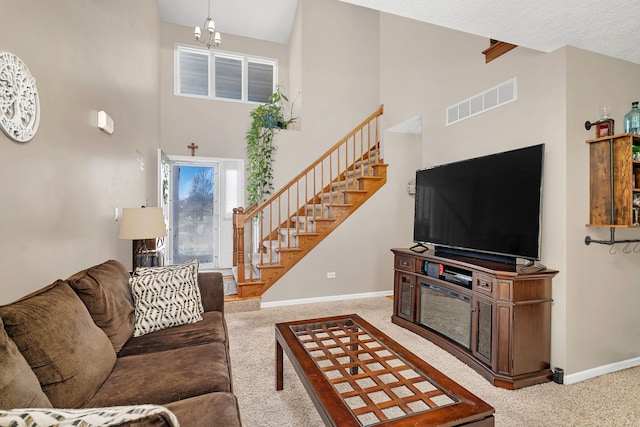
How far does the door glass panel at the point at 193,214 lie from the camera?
19.3ft

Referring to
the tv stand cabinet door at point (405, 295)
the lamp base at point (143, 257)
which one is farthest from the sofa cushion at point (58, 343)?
the tv stand cabinet door at point (405, 295)

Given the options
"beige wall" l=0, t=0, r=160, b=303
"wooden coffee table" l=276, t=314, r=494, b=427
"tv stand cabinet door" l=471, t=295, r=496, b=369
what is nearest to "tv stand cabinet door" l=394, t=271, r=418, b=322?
"tv stand cabinet door" l=471, t=295, r=496, b=369

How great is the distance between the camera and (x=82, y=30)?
2.22 metres

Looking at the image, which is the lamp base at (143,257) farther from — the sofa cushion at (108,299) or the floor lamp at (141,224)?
the sofa cushion at (108,299)

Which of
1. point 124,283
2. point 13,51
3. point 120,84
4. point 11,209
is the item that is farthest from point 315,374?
point 120,84

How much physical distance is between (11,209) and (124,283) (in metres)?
0.87

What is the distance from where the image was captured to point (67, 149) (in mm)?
1959

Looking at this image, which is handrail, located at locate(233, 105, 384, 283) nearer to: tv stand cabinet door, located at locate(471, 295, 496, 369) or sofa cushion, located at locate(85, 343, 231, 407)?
tv stand cabinet door, located at locate(471, 295, 496, 369)

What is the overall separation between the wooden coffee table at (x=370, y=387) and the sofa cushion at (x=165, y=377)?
1.43 feet

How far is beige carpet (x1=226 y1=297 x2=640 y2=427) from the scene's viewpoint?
6.51 feet

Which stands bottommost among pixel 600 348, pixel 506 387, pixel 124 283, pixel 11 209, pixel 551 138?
pixel 506 387

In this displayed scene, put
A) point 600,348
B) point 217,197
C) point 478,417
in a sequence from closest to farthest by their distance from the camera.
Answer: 1. point 478,417
2. point 600,348
3. point 217,197

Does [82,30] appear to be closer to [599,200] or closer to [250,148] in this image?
[250,148]

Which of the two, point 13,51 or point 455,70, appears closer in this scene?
point 13,51
